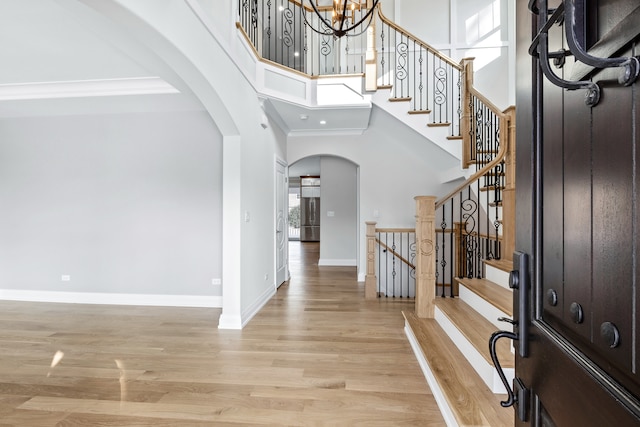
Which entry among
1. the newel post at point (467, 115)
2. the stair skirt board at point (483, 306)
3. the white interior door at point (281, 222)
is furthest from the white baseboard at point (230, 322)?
the newel post at point (467, 115)

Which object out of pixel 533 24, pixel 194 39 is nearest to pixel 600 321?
pixel 533 24

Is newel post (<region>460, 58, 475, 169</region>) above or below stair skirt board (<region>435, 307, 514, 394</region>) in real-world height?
above

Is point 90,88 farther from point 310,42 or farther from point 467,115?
point 467,115

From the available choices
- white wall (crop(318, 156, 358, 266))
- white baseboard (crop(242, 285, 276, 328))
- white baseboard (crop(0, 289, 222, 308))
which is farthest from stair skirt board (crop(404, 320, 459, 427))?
white wall (crop(318, 156, 358, 266))

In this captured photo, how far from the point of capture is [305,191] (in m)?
11.9

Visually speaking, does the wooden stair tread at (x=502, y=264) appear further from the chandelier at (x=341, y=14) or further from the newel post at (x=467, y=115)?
the chandelier at (x=341, y=14)

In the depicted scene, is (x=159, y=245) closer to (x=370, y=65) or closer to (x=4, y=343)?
(x=4, y=343)

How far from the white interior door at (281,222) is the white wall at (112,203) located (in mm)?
1202

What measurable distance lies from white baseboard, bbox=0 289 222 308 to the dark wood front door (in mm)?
4169

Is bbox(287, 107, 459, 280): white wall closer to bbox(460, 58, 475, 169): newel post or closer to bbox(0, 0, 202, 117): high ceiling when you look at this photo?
bbox(460, 58, 475, 169): newel post

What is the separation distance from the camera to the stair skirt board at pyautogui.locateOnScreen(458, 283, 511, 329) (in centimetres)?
235

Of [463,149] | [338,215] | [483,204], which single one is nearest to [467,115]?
[463,149]

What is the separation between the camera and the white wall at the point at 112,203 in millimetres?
4305

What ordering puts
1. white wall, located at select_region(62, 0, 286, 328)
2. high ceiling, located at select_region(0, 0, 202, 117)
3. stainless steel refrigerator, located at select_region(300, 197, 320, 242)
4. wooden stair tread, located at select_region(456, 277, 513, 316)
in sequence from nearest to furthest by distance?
1. white wall, located at select_region(62, 0, 286, 328)
2. wooden stair tread, located at select_region(456, 277, 513, 316)
3. high ceiling, located at select_region(0, 0, 202, 117)
4. stainless steel refrigerator, located at select_region(300, 197, 320, 242)
